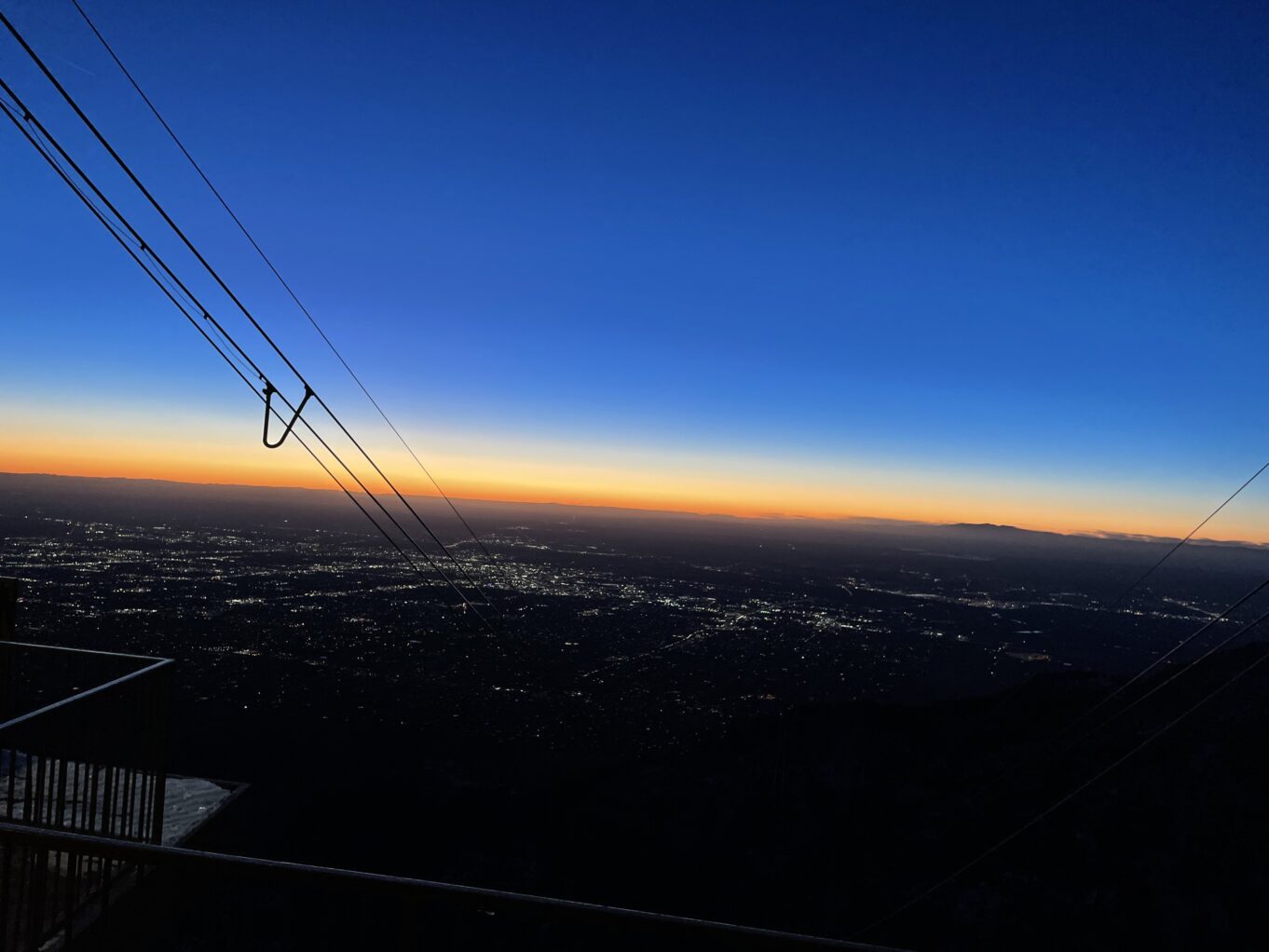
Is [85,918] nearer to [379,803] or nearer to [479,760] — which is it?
[379,803]

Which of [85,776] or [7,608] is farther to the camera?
[7,608]

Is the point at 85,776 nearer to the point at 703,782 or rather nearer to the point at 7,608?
the point at 7,608

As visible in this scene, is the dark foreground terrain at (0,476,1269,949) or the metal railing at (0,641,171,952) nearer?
the metal railing at (0,641,171,952)

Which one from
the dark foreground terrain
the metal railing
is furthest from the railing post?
the dark foreground terrain

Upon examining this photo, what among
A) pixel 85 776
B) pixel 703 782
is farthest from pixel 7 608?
pixel 703 782

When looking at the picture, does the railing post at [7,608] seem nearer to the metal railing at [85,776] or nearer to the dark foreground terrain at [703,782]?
the metal railing at [85,776]

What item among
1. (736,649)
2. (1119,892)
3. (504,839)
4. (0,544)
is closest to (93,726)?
(504,839)

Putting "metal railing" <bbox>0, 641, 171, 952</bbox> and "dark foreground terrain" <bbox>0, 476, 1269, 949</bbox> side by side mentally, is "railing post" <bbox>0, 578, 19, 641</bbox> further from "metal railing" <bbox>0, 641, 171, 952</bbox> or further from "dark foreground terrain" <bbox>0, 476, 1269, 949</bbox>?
"dark foreground terrain" <bbox>0, 476, 1269, 949</bbox>

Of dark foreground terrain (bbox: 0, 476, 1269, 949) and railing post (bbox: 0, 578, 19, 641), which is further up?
railing post (bbox: 0, 578, 19, 641)

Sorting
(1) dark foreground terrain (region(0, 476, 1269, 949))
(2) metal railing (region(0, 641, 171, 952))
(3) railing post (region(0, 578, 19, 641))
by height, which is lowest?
(1) dark foreground terrain (region(0, 476, 1269, 949))
